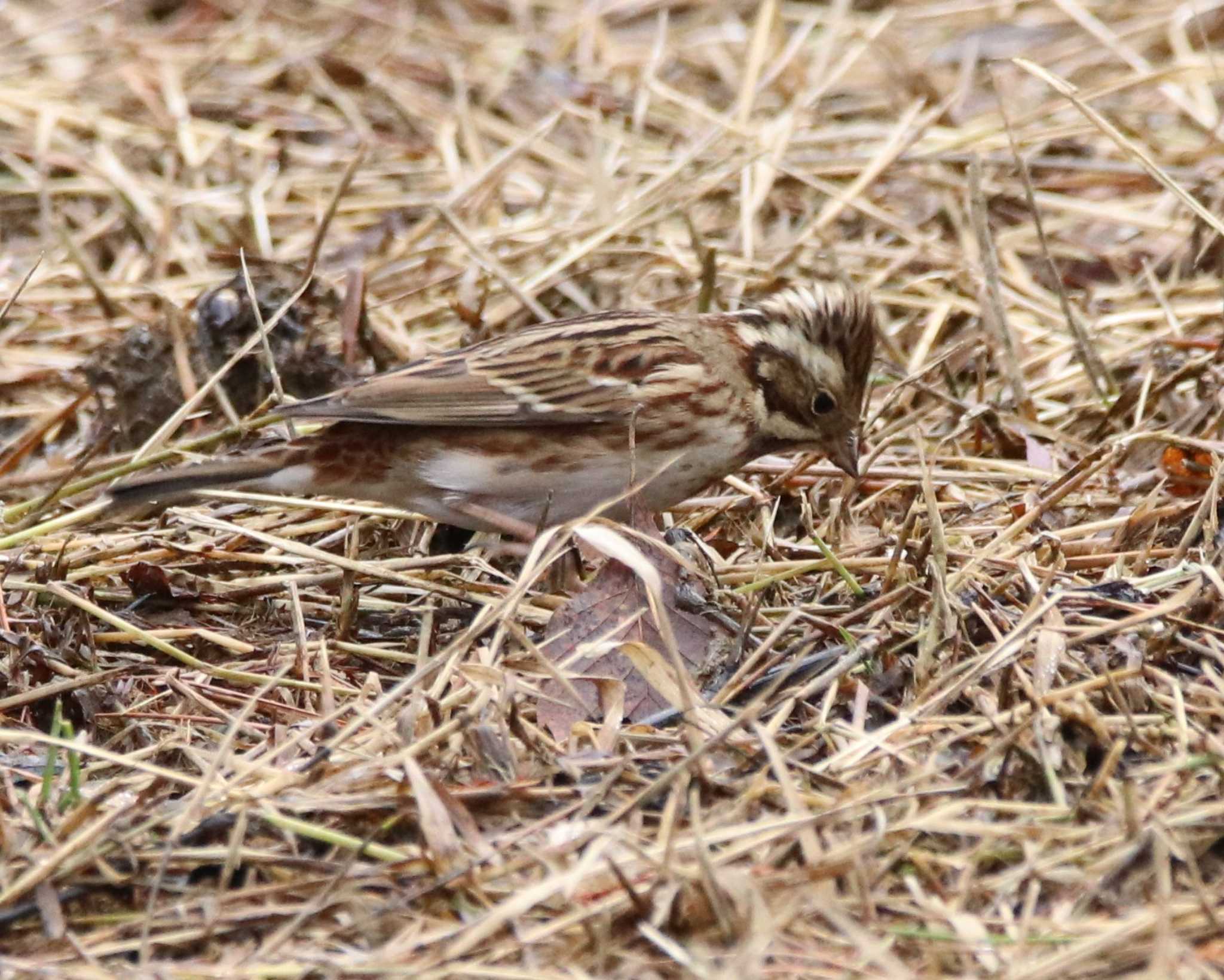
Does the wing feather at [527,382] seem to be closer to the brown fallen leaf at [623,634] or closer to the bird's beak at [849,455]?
the bird's beak at [849,455]

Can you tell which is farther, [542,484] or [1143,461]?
[1143,461]

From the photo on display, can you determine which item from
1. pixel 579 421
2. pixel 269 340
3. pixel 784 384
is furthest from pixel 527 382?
pixel 269 340

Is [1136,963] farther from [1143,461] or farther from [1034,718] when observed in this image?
[1143,461]

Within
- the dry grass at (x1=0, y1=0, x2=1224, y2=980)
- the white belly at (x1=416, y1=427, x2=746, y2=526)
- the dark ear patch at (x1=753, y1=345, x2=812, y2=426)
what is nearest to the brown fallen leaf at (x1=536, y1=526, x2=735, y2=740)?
the dry grass at (x1=0, y1=0, x2=1224, y2=980)

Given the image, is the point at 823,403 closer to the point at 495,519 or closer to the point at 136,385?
the point at 495,519

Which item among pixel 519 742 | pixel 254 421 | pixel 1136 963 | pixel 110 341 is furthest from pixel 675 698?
pixel 110 341

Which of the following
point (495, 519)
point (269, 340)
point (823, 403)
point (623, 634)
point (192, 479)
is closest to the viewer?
point (623, 634)

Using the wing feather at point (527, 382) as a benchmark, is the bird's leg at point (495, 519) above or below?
below

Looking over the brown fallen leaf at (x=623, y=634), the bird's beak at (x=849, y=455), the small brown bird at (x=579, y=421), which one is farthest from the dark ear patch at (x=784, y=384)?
the brown fallen leaf at (x=623, y=634)
